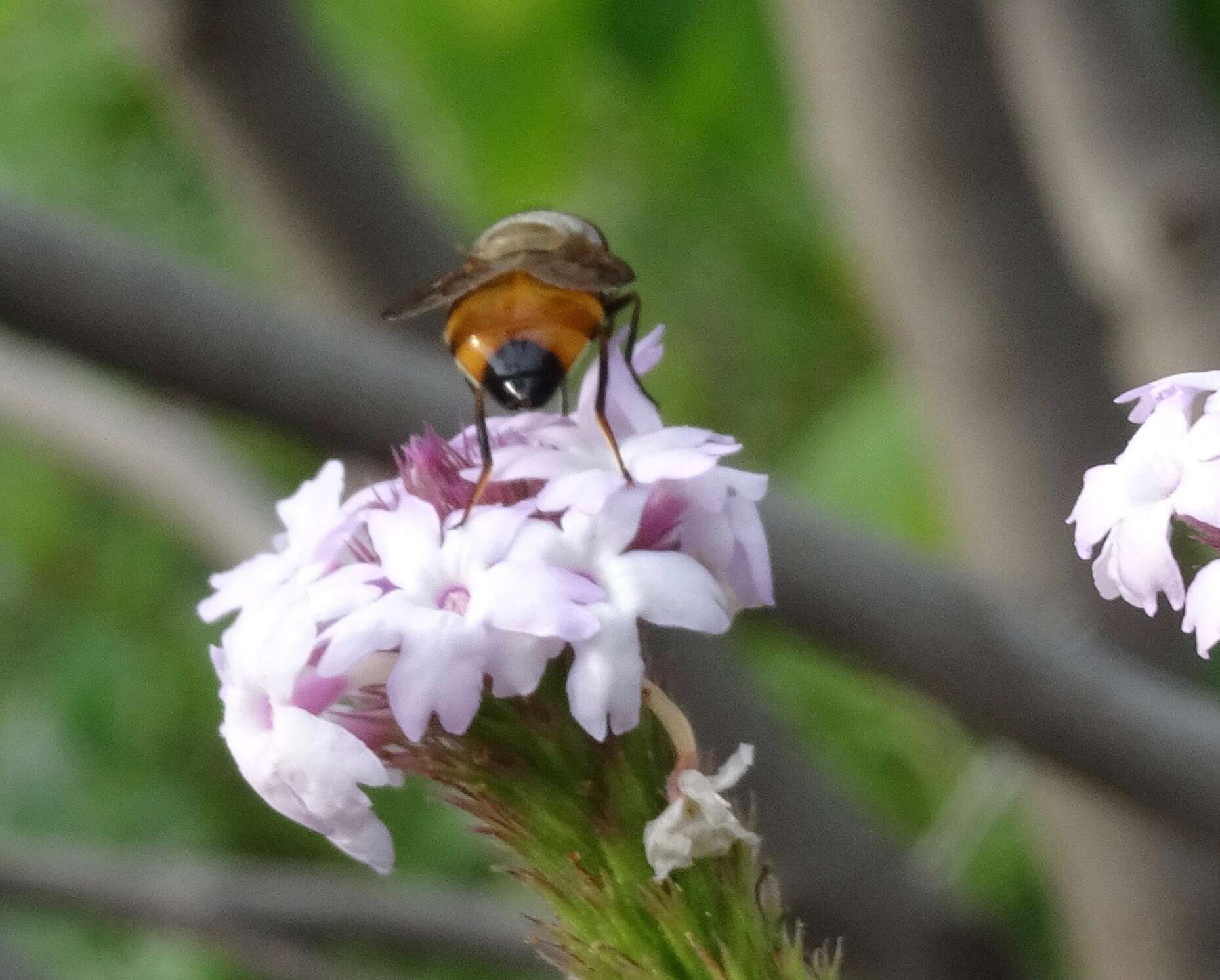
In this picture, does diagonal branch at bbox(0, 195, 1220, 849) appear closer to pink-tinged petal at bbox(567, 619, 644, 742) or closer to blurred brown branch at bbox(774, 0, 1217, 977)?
blurred brown branch at bbox(774, 0, 1217, 977)

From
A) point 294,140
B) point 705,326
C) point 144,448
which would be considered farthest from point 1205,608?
point 705,326

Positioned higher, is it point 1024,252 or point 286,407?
point 1024,252

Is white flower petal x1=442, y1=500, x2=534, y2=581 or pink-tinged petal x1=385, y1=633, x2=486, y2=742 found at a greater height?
white flower petal x1=442, y1=500, x2=534, y2=581

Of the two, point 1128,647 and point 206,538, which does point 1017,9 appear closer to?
point 1128,647

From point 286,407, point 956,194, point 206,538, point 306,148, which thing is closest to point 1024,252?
point 956,194

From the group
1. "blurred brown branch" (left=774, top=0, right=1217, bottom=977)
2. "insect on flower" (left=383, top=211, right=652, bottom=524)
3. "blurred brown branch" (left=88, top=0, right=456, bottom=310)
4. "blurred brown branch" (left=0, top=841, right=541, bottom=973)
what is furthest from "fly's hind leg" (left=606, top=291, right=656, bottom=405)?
"blurred brown branch" (left=0, top=841, right=541, bottom=973)

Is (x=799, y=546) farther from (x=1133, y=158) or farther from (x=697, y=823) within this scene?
(x=1133, y=158)
